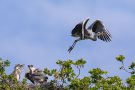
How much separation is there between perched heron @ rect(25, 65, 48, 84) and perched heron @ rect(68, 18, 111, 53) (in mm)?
1777

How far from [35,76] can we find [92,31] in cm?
309

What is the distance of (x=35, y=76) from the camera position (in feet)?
101

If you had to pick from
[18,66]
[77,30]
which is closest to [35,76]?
[77,30]

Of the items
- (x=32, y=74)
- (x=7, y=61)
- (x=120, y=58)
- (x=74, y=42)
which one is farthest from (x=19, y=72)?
(x=120, y=58)

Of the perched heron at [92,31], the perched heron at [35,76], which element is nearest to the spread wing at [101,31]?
the perched heron at [92,31]

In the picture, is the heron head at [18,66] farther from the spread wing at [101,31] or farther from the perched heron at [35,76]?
the spread wing at [101,31]

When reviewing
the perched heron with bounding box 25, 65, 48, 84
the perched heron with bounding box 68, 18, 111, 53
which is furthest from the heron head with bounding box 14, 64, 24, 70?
the perched heron with bounding box 68, 18, 111, 53

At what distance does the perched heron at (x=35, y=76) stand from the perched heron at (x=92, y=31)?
5.83ft

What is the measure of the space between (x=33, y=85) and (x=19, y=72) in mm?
3864

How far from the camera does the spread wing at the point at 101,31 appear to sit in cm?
3127

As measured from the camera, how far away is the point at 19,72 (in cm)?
3269

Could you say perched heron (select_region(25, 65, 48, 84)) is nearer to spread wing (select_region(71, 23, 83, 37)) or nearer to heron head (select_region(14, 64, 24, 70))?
heron head (select_region(14, 64, 24, 70))

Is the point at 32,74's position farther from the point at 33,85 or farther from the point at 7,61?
the point at 7,61

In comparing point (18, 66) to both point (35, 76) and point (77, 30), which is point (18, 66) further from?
point (77, 30)
